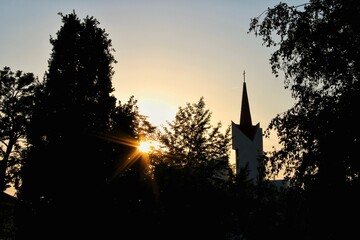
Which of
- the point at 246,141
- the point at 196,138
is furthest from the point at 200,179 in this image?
the point at 246,141

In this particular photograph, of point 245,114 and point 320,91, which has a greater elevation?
point 245,114

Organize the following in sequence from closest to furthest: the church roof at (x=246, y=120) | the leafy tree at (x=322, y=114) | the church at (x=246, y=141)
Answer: the leafy tree at (x=322, y=114) < the church at (x=246, y=141) < the church roof at (x=246, y=120)

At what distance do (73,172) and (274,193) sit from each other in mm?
8713

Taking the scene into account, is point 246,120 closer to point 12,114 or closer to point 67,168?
point 12,114

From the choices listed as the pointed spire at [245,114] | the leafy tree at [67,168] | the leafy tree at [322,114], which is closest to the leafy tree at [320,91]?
the leafy tree at [322,114]

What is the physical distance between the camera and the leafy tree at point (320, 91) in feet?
35.5

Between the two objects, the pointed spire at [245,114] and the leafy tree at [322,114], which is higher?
the pointed spire at [245,114]

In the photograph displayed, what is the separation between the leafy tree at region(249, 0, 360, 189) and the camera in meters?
10.8

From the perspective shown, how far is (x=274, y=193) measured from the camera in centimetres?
1727

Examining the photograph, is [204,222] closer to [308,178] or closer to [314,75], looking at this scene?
[308,178]

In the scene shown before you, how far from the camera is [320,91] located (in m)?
12.2

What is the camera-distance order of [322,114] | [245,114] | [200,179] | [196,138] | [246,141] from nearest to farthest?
[322,114]
[200,179]
[196,138]
[246,141]
[245,114]

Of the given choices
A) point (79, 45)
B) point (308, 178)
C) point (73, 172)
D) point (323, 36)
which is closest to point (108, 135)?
point (73, 172)

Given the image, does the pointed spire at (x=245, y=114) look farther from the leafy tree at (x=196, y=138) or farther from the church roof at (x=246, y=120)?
the leafy tree at (x=196, y=138)
